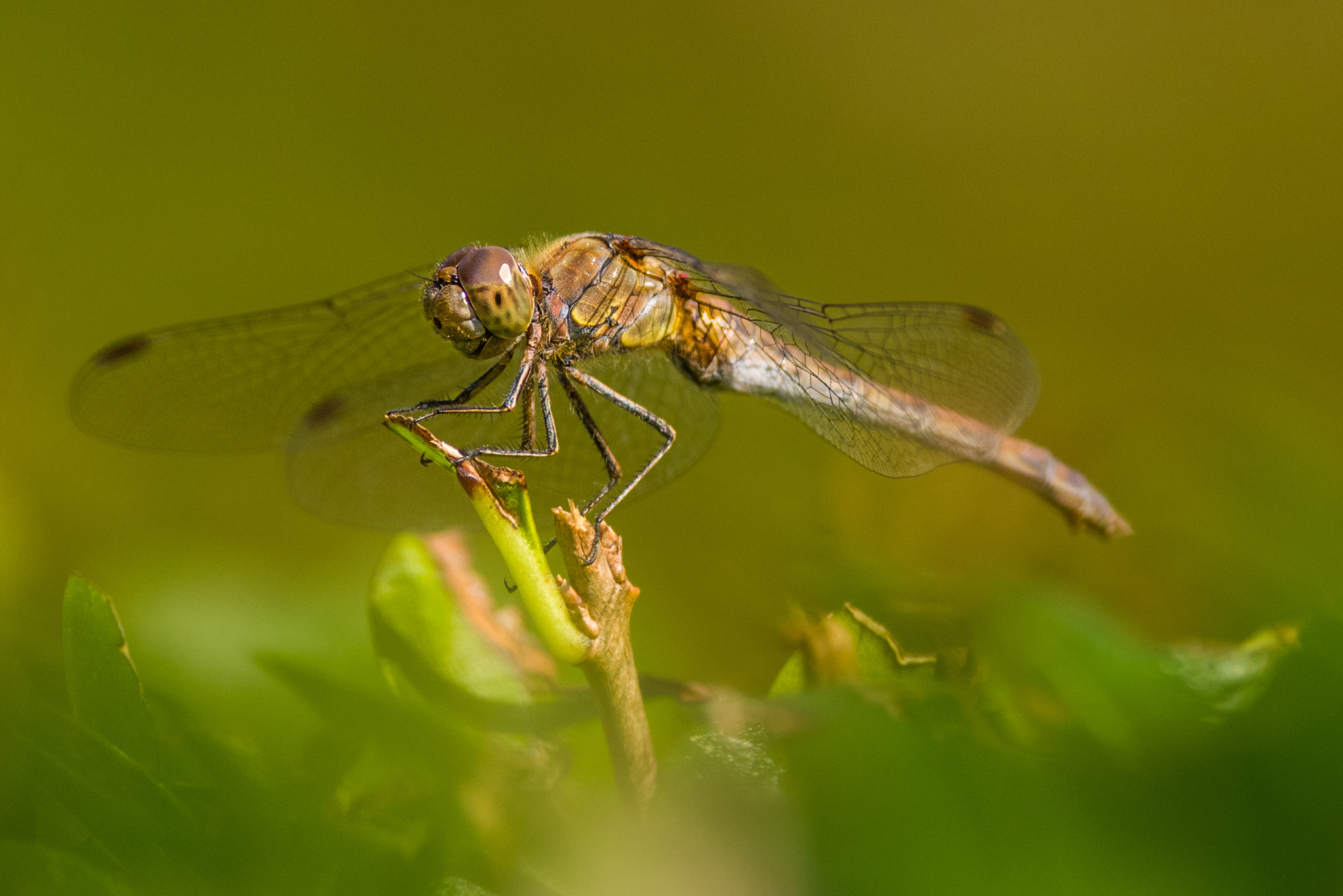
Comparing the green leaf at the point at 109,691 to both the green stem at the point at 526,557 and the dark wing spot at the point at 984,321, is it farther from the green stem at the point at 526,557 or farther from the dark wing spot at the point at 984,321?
the dark wing spot at the point at 984,321

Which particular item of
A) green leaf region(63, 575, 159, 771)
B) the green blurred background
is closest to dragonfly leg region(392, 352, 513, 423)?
the green blurred background

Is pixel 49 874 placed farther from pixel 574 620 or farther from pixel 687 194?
pixel 687 194

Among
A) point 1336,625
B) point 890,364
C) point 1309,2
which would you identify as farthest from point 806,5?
point 1336,625

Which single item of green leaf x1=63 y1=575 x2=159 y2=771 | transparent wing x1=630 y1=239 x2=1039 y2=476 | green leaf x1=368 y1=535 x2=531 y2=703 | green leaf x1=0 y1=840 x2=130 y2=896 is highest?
transparent wing x1=630 y1=239 x2=1039 y2=476

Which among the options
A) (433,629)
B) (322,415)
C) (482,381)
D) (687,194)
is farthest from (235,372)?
(687,194)

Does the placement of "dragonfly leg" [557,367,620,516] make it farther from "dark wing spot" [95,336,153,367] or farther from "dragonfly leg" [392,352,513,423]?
"dark wing spot" [95,336,153,367]

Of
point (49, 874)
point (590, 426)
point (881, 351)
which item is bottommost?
point (49, 874)

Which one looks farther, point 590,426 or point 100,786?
point 590,426

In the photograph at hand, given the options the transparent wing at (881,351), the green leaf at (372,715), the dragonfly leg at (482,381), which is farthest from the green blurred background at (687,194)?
the green leaf at (372,715)

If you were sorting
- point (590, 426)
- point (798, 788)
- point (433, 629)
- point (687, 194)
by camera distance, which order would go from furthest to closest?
point (687, 194) < point (590, 426) < point (433, 629) < point (798, 788)
